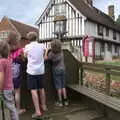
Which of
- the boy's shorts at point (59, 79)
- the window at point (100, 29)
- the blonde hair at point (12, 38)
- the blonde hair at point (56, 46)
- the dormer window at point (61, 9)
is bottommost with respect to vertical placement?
the boy's shorts at point (59, 79)

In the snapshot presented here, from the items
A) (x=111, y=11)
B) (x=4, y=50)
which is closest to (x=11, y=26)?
(x=111, y=11)

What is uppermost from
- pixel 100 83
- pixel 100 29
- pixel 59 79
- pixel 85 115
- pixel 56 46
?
pixel 100 29

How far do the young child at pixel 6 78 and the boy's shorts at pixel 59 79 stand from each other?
2.69 metres

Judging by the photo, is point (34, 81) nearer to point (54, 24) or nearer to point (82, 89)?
point (82, 89)

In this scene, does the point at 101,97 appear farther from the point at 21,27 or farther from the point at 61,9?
the point at 21,27

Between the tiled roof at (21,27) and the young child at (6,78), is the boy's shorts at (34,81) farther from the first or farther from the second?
the tiled roof at (21,27)

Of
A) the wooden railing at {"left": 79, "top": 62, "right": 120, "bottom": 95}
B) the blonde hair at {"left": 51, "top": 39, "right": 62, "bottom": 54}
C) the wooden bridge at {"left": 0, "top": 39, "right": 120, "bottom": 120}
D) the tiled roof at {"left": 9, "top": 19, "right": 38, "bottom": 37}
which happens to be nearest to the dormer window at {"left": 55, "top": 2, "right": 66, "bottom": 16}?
the tiled roof at {"left": 9, "top": 19, "right": 38, "bottom": 37}

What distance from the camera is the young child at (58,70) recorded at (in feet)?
26.3

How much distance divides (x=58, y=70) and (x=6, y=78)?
282 cm

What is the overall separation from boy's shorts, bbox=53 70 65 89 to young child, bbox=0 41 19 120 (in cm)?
269

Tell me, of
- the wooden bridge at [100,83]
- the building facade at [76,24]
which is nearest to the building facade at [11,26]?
the building facade at [76,24]

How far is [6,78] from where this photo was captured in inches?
218

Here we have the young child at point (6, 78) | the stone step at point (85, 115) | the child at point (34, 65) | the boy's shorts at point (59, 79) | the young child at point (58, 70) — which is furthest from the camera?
the boy's shorts at point (59, 79)

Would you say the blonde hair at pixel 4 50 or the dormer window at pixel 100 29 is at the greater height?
the dormer window at pixel 100 29
